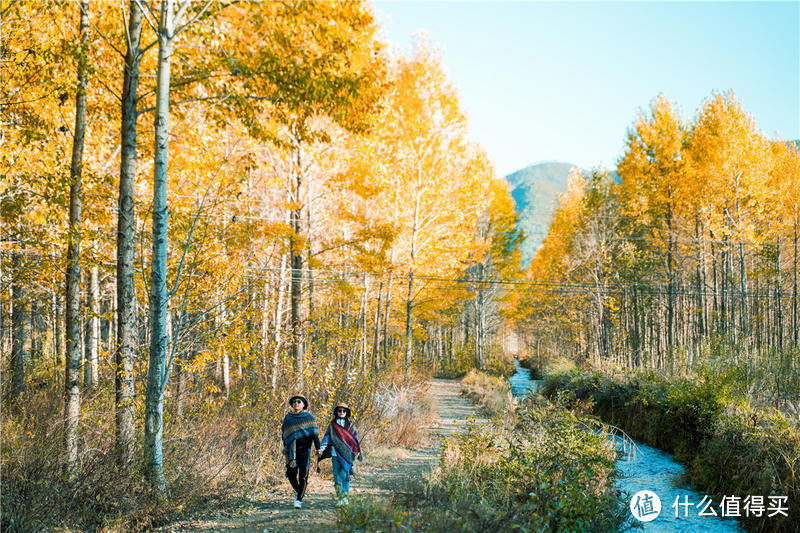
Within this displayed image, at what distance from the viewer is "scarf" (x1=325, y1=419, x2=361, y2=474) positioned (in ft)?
20.6

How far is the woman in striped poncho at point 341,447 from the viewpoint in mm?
6293

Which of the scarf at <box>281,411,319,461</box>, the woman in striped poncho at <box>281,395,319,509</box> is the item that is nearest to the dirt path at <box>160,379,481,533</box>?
the woman in striped poncho at <box>281,395,319,509</box>

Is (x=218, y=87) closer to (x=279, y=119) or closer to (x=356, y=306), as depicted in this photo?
(x=279, y=119)

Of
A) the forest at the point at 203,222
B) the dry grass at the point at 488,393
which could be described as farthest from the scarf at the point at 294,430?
the dry grass at the point at 488,393

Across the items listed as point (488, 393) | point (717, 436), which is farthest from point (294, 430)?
point (488, 393)

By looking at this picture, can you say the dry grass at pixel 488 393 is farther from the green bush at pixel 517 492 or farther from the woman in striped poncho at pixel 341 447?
the woman in striped poncho at pixel 341 447

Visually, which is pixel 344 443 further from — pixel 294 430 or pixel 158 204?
pixel 158 204

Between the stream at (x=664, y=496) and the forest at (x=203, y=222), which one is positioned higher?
the forest at (x=203, y=222)

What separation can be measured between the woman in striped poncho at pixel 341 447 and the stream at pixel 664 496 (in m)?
3.96

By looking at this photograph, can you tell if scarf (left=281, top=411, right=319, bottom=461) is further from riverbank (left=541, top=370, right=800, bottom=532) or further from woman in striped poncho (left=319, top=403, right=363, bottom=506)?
riverbank (left=541, top=370, right=800, bottom=532)

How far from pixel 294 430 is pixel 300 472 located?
56cm

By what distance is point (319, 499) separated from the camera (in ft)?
21.3

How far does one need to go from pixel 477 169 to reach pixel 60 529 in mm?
14670

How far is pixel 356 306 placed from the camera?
21.3m
